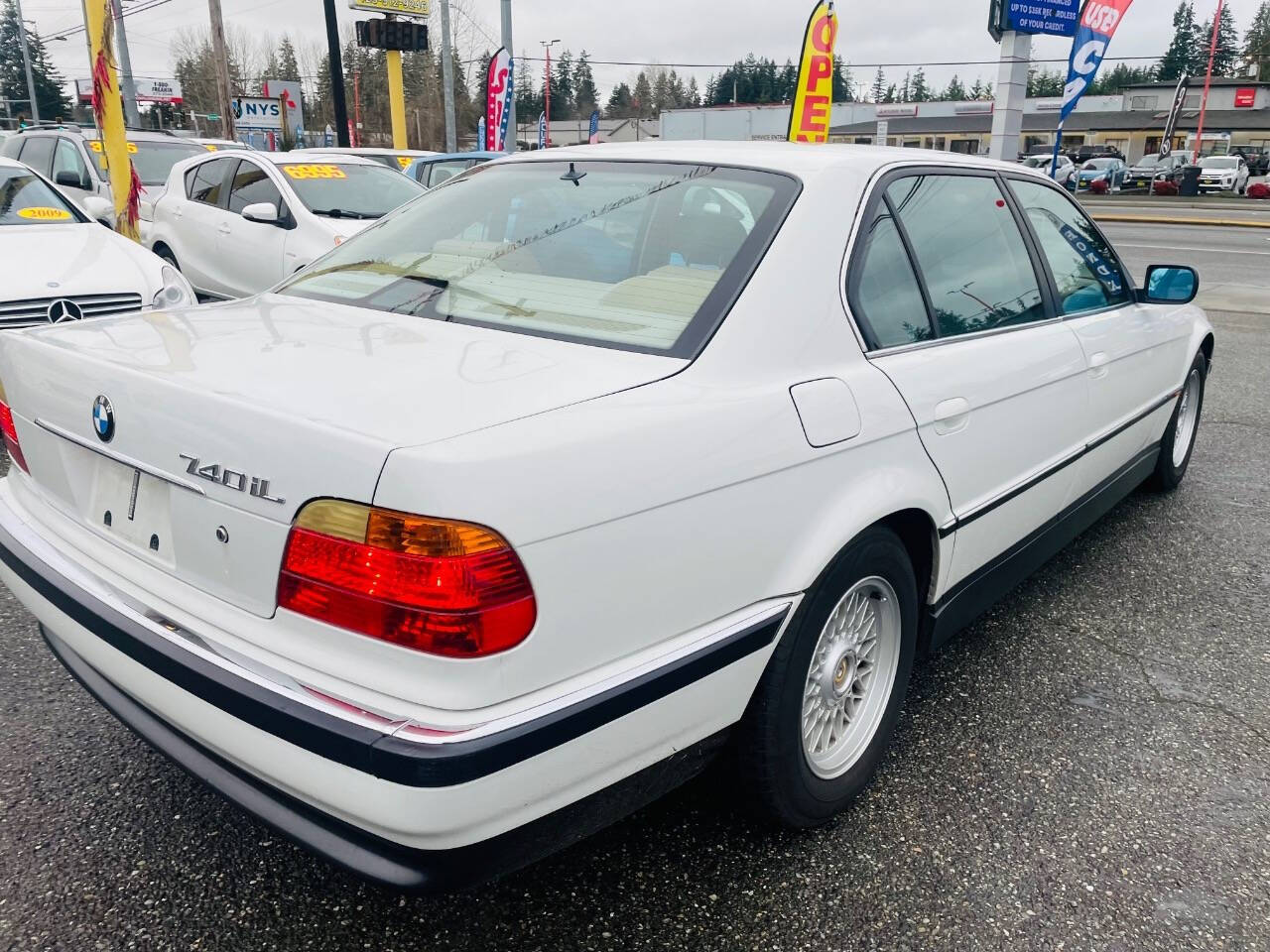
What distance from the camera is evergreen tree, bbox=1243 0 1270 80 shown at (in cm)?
9456

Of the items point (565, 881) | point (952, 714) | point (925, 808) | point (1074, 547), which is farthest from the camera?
point (1074, 547)

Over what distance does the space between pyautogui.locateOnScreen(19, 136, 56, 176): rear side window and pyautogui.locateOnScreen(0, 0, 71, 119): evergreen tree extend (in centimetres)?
7903

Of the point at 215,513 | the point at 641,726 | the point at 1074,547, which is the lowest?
the point at 1074,547

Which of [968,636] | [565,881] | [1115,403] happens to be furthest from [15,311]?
[1115,403]

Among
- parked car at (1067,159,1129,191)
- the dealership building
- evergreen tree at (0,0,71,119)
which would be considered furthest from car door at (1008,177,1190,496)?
evergreen tree at (0,0,71,119)

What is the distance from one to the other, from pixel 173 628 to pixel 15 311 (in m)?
3.99

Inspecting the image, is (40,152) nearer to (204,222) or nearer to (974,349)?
(204,222)

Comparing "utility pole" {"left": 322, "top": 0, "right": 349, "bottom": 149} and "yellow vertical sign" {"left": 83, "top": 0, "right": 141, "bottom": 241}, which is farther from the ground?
"utility pole" {"left": 322, "top": 0, "right": 349, "bottom": 149}

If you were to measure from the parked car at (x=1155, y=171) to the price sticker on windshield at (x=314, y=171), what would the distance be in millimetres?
39047

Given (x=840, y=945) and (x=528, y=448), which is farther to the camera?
(x=840, y=945)

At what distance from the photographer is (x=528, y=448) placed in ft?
5.14

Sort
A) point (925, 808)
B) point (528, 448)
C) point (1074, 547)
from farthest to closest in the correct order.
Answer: point (1074, 547) → point (925, 808) → point (528, 448)

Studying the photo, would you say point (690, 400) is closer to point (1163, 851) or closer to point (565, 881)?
point (565, 881)

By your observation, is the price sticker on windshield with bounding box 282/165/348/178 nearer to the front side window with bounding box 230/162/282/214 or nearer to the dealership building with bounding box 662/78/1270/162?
the front side window with bounding box 230/162/282/214
